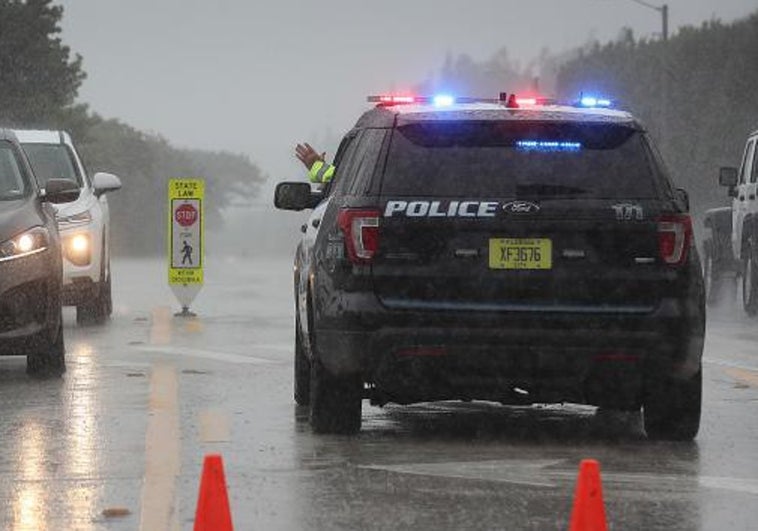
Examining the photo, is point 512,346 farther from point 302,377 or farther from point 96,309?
point 96,309

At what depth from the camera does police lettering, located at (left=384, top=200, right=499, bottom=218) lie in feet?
32.9

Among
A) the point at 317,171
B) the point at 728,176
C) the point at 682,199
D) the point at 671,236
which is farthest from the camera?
the point at 728,176

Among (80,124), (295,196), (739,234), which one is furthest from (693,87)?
(295,196)

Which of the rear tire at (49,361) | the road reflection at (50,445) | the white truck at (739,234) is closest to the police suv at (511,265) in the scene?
the road reflection at (50,445)

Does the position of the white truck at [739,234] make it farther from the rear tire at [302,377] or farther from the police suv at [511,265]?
the police suv at [511,265]

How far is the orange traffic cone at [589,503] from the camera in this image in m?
6.82

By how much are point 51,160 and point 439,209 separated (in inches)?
478

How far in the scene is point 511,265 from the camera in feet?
32.9

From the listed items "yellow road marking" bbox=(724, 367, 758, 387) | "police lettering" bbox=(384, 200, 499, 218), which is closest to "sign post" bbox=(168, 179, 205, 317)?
"yellow road marking" bbox=(724, 367, 758, 387)

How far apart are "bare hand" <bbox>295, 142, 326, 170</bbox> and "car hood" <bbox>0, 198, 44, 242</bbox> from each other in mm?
5796

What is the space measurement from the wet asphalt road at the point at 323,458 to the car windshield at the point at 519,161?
128 cm

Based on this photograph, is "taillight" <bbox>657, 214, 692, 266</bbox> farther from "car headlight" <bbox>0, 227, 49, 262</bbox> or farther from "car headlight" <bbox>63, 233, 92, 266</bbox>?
"car headlight" <bbox>63, 233, 92, 266</bbox>

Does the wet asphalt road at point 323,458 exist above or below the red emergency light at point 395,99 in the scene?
below

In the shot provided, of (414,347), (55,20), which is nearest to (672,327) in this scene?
(414,347)
